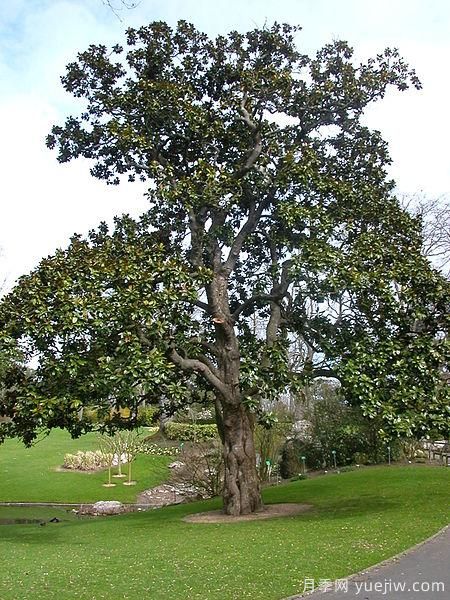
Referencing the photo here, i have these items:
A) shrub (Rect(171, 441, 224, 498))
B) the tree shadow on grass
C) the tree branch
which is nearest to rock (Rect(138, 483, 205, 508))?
shrub (Rect(171, 441, 224, 498))

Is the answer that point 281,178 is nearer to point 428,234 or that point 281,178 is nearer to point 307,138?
point 307,138

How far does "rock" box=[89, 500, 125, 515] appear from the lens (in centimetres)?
2125

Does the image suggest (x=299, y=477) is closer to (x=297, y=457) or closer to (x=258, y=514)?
(x=297, y=457)

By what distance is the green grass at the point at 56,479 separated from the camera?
79.6 feet

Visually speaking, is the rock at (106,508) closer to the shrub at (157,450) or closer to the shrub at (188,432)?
the shrub at (157,450)

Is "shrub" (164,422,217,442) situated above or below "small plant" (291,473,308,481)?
above

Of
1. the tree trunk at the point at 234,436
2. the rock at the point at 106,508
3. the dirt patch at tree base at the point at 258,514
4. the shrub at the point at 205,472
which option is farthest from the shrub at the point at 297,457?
the tree trunk at the point at 234,436

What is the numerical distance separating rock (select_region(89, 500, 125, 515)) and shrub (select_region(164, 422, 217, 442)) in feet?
39.9

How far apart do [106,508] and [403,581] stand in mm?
16053

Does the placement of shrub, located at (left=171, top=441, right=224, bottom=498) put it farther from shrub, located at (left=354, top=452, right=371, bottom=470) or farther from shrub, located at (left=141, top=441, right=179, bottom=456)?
shrub, located at (left=141, top=441, right=179, bottom=456)

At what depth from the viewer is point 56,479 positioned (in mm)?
26781

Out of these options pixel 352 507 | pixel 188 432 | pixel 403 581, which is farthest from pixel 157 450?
pixel 403 581

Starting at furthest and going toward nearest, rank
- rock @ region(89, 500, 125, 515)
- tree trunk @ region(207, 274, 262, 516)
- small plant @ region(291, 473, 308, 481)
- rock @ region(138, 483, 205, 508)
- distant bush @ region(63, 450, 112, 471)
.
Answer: distant bush @ region(63, 450, 112, 471), small plant @ region(291, 473, 308, 481), rock @ region(138, 483, 205, 508), rock @ region(89, 500, 125, 515), tree trunk @ region(207, 274, 262, 516)

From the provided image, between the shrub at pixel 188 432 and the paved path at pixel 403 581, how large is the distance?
26216mm
